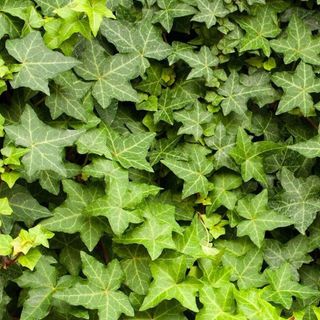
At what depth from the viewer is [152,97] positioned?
2.43 meters

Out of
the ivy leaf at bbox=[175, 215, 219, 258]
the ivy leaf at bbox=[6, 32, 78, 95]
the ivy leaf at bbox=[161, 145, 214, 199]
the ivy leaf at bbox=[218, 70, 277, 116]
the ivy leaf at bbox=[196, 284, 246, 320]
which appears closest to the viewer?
the ivy leaf at bbox=[6, 32, 78, 95]

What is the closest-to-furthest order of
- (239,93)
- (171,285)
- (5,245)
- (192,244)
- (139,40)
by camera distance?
(5,245) → (171,285) → (192,244) → (139,40) → (239,93)

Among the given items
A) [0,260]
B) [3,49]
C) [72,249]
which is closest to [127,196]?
[72,249]

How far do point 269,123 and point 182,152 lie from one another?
1.49 feet

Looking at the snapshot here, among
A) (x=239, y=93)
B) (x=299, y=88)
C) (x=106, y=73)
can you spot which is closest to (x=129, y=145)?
(x=106, y=73)

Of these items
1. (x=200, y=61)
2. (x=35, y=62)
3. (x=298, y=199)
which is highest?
(x=35, y=62)

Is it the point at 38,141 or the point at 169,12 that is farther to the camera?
the point at 169,12

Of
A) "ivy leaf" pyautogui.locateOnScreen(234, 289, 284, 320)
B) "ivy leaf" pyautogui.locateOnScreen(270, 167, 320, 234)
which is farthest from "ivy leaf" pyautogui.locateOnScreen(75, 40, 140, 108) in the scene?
"ivy leaf" pyautogui.locateOnScreen(234, 289, 284, 320)

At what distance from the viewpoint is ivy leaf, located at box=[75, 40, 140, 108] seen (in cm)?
222

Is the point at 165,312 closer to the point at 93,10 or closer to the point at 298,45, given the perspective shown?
the point at 93,10

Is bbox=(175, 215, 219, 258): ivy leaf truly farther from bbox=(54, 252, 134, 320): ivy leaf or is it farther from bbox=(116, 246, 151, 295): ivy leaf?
bbox=(54, 252, 134, 320): ivy leaf

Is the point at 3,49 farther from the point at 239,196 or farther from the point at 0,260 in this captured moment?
the point at 239,196

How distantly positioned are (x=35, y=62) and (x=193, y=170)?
0.78 meters

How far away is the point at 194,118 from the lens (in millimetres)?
2404
